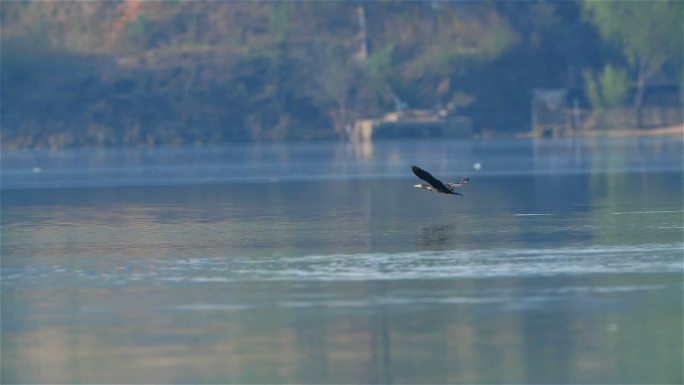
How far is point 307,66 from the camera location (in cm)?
11638

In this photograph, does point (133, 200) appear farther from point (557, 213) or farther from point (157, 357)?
point (157, 357)

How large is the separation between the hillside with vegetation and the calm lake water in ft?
242

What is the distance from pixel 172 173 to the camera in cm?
5803

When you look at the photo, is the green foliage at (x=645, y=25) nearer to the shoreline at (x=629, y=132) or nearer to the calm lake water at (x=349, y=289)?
the shoreline at (x=629, y=132)

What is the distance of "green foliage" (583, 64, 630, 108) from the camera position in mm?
111250

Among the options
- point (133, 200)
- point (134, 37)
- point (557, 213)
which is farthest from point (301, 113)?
point (557, 213)

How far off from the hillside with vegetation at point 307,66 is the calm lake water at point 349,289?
73.7m

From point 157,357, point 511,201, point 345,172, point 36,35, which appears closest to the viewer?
point 157,357

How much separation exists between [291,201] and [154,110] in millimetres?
76667

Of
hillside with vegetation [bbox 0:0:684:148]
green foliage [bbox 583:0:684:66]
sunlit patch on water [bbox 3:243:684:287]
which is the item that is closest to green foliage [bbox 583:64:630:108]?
hillside with vegetation [bbox 0:0:684:148]

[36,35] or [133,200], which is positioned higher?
[36,35]

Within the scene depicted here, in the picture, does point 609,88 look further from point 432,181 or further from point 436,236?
point 436,236

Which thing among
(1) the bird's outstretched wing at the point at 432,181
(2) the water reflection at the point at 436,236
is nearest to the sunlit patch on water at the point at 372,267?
(2) the water reflection at the point at 436,236

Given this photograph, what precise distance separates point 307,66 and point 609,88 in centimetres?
2182
